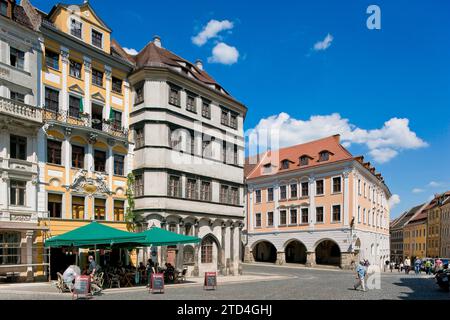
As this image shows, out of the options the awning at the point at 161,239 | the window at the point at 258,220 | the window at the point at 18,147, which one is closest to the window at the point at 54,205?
the window at the point at 18,147

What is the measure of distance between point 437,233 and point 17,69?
93230 millimetres

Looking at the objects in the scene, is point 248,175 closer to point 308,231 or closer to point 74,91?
point 308,231

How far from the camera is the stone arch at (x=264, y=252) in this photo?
197 ft

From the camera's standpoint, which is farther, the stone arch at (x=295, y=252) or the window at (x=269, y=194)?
the stone arch at (x=295, y=252)

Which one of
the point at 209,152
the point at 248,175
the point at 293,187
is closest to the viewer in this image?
the point at 209,152

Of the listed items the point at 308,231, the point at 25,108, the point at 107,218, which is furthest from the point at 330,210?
the point at 25,108

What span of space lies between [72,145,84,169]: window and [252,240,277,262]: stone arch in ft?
121

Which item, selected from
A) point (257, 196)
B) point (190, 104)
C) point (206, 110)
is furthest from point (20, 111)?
point (257, 196)

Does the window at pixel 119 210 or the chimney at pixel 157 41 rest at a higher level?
the chimney at pixel 157 41

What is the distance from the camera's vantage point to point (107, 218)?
93.7 ft

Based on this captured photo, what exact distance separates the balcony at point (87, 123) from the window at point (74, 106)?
194 mm

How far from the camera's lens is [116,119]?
30484 millimetres

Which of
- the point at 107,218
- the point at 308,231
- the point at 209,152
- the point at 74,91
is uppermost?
the point at 74,91

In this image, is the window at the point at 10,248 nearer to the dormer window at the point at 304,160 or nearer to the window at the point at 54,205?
the window at the point at 54,205
